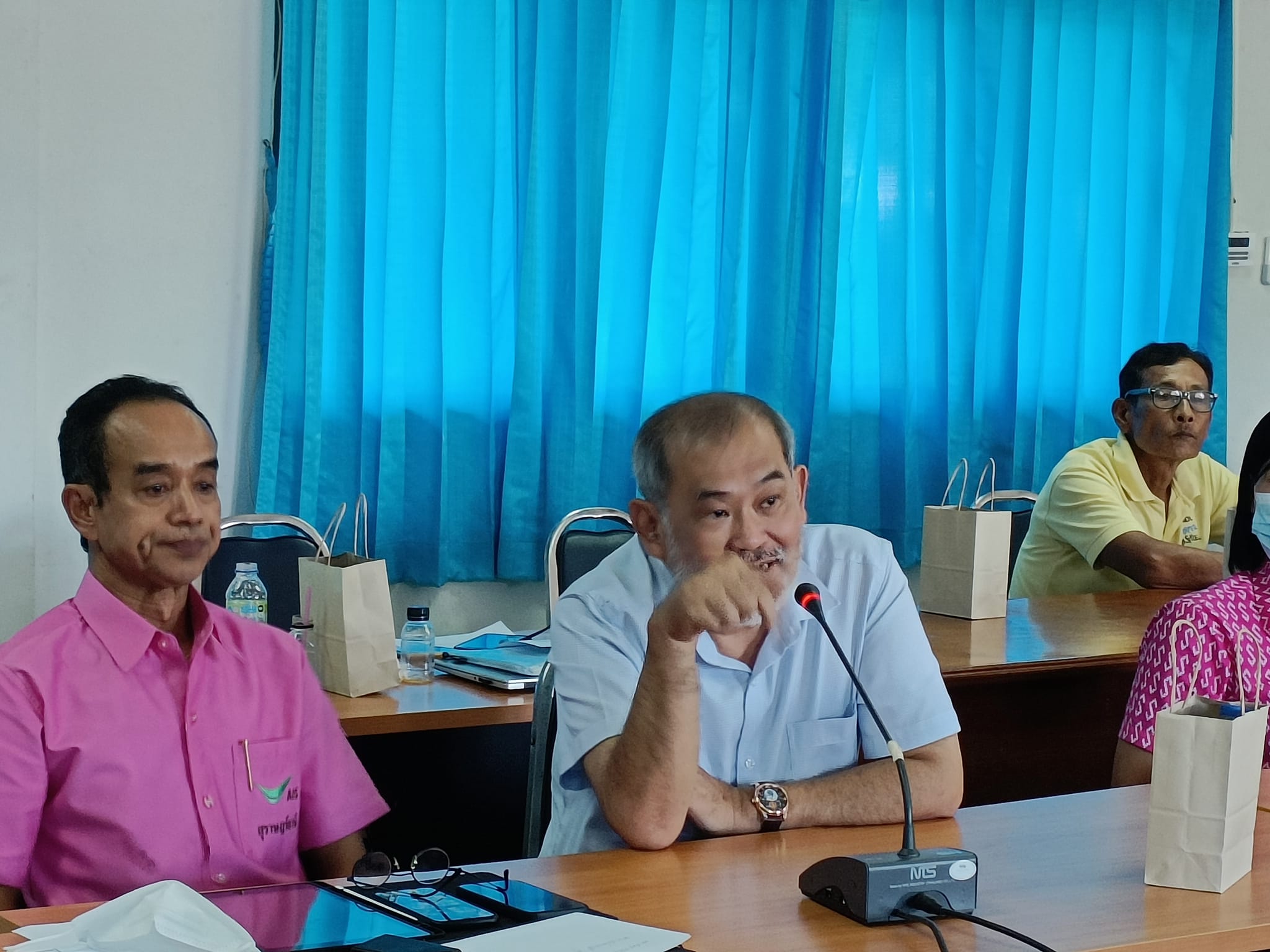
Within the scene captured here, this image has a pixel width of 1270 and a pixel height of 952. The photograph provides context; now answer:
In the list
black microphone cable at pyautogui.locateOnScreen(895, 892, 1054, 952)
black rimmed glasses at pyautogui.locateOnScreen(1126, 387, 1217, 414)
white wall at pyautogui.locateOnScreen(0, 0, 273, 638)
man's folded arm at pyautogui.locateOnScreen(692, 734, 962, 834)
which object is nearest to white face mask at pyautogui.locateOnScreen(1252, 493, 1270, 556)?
man's folded arm at pyautogui.locateOnScreen(692, 734, 962, 834)

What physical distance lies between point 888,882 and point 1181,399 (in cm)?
275

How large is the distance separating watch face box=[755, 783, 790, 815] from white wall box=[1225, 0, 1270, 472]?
3965mm

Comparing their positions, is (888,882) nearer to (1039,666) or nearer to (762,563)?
(762,563)

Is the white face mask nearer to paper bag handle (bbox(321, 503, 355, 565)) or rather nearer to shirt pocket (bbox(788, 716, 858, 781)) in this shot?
shirt pocket (bbox(788, 716, 858, 781))

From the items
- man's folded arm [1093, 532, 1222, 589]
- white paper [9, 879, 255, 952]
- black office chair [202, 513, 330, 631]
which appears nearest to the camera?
white paper [9, 879, 255, 952]

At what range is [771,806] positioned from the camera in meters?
1.74

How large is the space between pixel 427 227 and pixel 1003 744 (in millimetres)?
2093

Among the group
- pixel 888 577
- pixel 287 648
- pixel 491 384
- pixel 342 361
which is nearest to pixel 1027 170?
pixel 491 384

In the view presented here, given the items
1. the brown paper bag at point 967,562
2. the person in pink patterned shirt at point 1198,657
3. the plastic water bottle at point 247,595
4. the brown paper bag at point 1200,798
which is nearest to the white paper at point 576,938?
the brown paper bag at point 1200,798

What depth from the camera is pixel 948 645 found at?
2893 millimetres

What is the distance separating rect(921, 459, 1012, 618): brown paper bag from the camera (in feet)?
10.4

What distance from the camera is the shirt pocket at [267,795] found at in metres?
1.80

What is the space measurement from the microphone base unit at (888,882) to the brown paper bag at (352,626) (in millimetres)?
1326

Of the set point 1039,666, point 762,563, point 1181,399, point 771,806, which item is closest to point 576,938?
point 771,806
